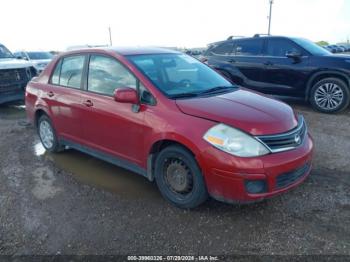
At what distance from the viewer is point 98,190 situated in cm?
407

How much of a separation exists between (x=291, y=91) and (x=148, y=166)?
5393mm

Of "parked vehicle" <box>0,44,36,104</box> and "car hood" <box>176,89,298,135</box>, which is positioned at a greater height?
"car hood" <box>176,89,298,135</box>

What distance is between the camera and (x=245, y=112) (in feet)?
10.8

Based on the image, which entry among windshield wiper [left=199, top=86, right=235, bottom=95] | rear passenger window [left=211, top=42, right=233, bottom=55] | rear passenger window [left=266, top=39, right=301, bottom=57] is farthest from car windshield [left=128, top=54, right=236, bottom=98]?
rear passenger window [left=211, top=42, right=233, bottom=55]

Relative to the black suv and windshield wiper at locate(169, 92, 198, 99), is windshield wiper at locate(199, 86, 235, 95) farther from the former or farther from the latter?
the black suv

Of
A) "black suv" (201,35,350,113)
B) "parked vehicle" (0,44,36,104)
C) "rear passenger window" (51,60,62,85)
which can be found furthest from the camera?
"parked vehicle" (0,44,36,104)

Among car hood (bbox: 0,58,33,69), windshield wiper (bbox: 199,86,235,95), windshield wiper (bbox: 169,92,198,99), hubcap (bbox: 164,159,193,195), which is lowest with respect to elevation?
hubcap (bbox: 164,159,193,195)

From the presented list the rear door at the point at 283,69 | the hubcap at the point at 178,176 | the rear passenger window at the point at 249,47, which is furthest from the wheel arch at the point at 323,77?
the hubcap at the point at 178,176

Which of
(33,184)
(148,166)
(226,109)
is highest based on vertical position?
(226,109)

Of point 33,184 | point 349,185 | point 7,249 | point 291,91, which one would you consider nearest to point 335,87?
point 291,91

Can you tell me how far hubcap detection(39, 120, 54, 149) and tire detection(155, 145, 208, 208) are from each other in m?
2.42

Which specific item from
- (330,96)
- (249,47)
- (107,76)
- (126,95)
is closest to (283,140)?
(126,95)

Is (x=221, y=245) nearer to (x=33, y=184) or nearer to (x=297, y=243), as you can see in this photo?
(x=297, y=243)

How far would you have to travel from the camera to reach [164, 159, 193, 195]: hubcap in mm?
3375
